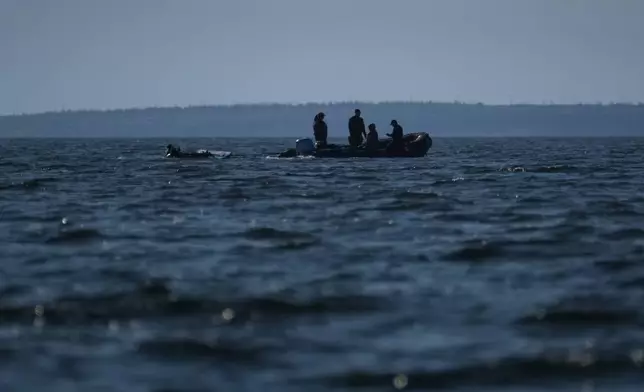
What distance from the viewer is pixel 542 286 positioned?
1397cm

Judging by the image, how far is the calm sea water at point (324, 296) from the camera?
1005 centimetres

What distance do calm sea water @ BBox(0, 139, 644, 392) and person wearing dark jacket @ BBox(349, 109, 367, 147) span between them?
64.5 ft

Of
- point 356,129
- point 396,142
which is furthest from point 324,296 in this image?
point 396,142

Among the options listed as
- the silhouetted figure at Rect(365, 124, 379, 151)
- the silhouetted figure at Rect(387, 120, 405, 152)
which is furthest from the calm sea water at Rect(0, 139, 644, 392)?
the silhouetted figure at Rect(387, 120, 405, 152)

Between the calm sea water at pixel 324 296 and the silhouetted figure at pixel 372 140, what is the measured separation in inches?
816

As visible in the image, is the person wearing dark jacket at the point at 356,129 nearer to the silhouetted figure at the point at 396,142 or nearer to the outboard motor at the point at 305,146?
the silhouetted figure at the point at 396,142

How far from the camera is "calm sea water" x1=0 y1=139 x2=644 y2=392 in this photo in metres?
10.1

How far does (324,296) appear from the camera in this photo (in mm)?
13406

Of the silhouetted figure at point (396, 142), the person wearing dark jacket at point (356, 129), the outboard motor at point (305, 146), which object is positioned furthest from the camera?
the outboard motor at point (305, 146)

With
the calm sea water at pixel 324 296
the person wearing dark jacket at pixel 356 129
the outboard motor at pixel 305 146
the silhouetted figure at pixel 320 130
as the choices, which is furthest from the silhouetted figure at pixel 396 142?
the calm sea water at pixel 324 296

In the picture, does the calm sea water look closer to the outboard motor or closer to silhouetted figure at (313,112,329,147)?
silhouetted figure at (313,112,329,147)

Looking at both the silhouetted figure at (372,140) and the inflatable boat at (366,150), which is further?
the inflatable boat at (366,150)

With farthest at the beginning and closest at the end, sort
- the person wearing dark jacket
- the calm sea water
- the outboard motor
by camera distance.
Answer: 1. the outboard motor
2. the person wearing dark jacket
3. the calm sea water

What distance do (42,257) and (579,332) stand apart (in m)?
8.61
